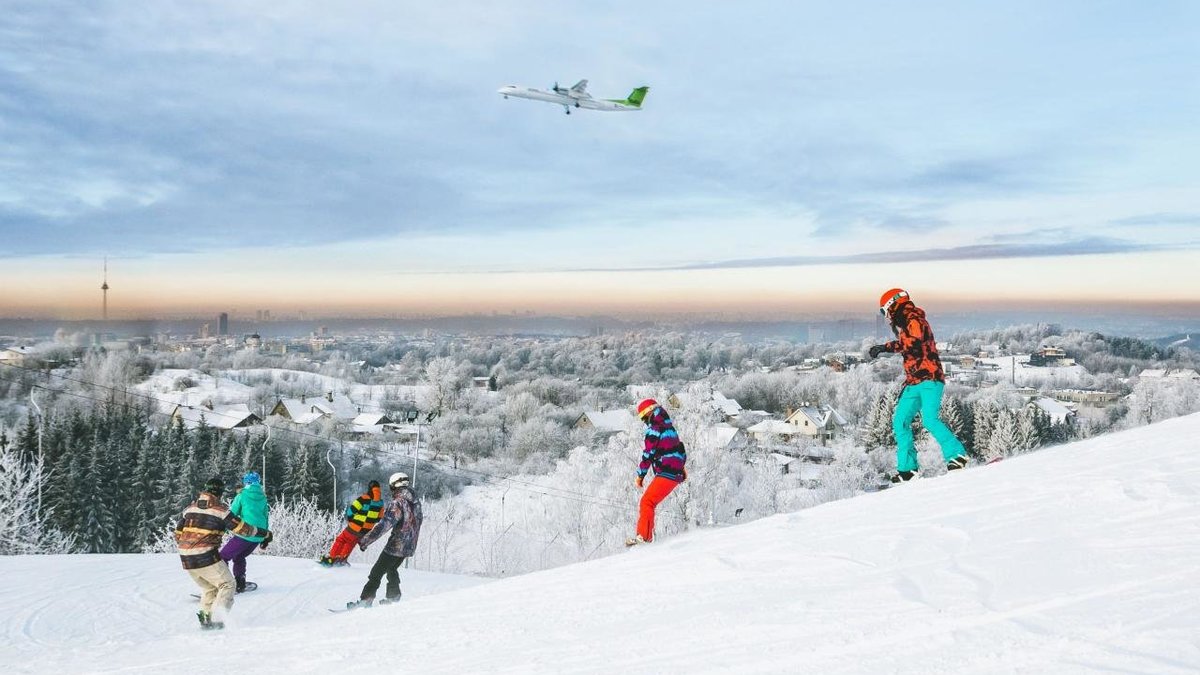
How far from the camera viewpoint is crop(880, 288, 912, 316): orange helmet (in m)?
9.77

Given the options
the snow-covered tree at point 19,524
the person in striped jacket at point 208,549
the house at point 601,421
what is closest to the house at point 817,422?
the house at point 601,421

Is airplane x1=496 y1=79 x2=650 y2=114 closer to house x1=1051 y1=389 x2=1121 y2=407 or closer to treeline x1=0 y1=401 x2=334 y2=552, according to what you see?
treeline x1=0 y1=401 x2=334 y2=552

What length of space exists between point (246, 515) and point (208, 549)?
87.8 inches

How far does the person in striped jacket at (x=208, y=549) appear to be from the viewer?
8.82 m

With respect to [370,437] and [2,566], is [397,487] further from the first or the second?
[370,437]

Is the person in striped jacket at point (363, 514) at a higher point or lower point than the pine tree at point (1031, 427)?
higher

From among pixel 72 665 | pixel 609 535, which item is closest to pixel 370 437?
pixel 609 535

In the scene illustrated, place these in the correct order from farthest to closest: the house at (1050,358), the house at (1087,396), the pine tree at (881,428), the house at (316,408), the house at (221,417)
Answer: the house at (1050,358) < the house at (316,408) < the house at (1087,396) < the house at (221,417) < the pine tree at (881,428)

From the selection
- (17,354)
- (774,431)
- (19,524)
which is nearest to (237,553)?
(19,524)

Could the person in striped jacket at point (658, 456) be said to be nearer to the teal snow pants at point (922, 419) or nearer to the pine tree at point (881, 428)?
the teal snow pants at point (922, 419)

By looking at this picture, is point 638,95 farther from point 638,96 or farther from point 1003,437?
point 1003,437

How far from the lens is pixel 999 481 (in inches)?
349

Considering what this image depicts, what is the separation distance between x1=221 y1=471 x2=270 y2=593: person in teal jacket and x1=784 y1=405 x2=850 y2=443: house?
76073mm

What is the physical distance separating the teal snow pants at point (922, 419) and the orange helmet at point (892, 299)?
36.0 inches
